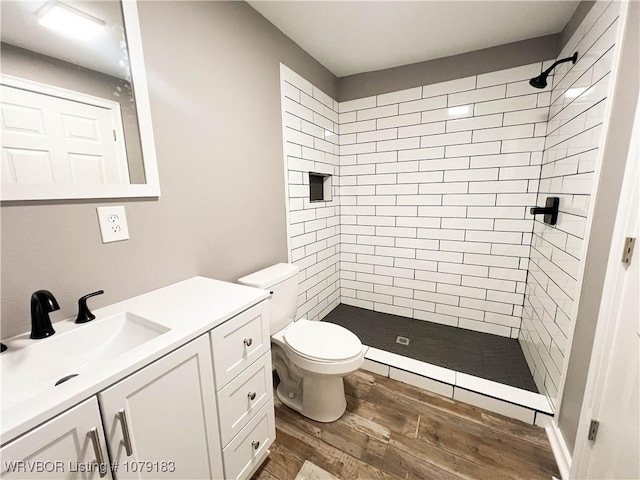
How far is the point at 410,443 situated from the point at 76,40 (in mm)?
2244

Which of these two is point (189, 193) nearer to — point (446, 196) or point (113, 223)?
point (113, 223)

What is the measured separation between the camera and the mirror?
→ 78cm

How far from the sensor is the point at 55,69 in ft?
2.84

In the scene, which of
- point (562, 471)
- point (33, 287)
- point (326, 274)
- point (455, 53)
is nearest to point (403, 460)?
point (562, 471)

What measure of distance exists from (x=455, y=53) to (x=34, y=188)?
2.61 meters

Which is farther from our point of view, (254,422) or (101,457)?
(254,422)

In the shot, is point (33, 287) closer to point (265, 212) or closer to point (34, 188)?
point (34, 188)

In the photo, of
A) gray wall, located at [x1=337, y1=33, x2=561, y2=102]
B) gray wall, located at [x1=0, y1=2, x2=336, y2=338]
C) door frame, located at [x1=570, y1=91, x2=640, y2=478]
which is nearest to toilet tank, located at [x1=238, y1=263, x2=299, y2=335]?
gray wall, located at [x1=0, y1=2, x2=336, y2=338]

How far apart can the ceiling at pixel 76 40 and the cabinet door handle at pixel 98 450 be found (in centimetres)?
112

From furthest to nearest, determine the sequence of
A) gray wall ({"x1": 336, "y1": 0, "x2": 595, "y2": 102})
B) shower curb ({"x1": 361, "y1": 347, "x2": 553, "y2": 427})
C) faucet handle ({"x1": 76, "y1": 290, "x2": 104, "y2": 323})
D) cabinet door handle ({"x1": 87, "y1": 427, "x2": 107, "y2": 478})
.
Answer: gray wall ({"x1": 336, "y1": 0, "x2": 595, "y2": 102}), shower curb ({"x1": 361, "y1": 347, "x2": 553, "y2": 427}), faucet handle ({"x1": 76, "y1": 290, "x2": 104, "y2": 323}), cabinet door handle ({"x1": 87, "y1": 427, "x2": 107, "y2": 478})

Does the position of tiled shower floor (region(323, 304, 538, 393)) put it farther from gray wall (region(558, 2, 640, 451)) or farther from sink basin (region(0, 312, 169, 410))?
sink basin (region(0, 312, 169, 410))

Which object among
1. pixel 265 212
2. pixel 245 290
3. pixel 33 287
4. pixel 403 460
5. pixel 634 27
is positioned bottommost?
pixel 403 460

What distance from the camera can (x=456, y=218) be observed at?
7.22ft

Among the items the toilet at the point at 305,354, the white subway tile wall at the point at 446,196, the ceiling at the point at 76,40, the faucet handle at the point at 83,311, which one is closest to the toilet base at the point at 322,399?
the toilet at the point at 305,354
